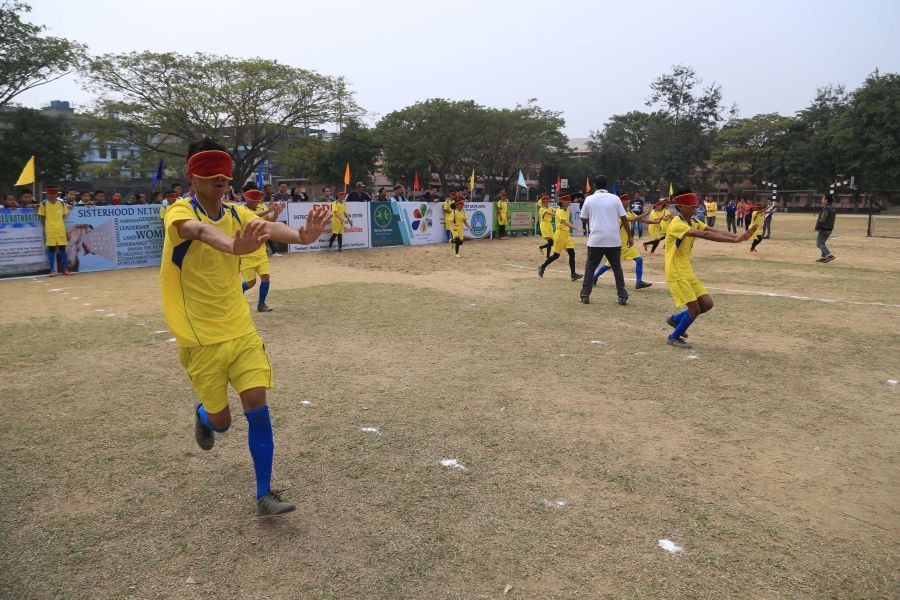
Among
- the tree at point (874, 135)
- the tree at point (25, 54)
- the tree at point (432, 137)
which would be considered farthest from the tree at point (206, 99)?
the tree at point (874, 135)

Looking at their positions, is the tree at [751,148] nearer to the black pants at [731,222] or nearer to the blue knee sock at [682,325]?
the black pants at [731,222]

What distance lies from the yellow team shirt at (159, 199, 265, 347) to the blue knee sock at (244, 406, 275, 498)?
1.52 ft

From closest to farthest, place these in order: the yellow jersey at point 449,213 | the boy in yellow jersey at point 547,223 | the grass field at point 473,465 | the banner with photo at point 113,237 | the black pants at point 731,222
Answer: the grass field at point 473,465 → the banner with photo at point 113,237 → the boy in yellow jersey at point 547,223 → the yellow jersey at point 449,213 → the black pants at point 731,222

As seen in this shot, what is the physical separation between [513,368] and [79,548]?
409 centimetres

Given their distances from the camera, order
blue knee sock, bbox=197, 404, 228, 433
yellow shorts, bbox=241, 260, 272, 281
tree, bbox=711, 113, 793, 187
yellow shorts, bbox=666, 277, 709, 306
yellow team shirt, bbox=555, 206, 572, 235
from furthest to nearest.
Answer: tree, bbox=711, 113, 793, 187
yellow team shirt, bbox=555, 206, 572, 235
yellow shorts, bbox=241, 260, 272, 281
yellow shorts, bbox=666, 277, 709, 306
blue knee sock, bbox=197, 404, 228, 433

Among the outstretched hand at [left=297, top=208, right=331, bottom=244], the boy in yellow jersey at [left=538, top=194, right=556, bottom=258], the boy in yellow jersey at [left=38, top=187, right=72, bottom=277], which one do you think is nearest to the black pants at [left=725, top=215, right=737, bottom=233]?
the boy in yellow jersey at [left=538, top=194, right=556, bottom=258]

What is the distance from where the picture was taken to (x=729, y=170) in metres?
68.8

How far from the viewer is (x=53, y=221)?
13.4 m

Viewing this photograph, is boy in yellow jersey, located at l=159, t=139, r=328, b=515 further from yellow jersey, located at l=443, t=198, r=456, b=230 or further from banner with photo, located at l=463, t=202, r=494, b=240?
banner with photo, located at l=463, t=202, r=494, b=240

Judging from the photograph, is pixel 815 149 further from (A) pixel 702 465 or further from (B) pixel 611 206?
(A) pixel 702 465

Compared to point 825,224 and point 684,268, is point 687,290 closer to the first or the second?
point 684,268

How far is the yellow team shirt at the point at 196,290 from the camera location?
3.28 m

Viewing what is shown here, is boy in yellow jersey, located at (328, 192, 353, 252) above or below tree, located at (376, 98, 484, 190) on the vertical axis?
below

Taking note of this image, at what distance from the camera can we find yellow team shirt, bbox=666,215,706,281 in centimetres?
702
